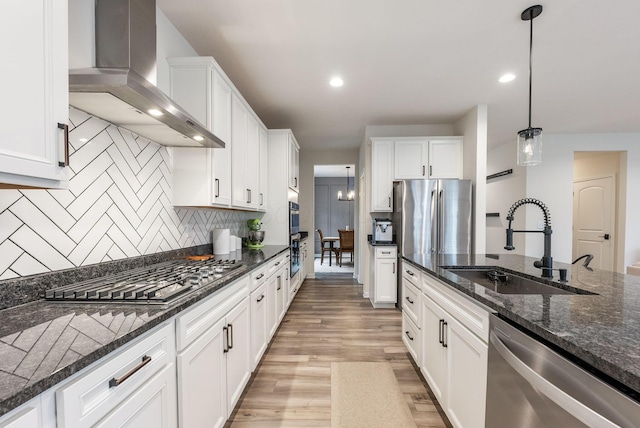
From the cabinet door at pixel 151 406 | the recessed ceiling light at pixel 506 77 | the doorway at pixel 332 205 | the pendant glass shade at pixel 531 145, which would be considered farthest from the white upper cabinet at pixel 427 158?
the doorway at pixel 332 205

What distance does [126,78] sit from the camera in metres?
1.02

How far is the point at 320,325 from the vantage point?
10.1ft

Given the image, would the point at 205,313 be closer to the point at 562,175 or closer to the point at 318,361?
the point at 318,361

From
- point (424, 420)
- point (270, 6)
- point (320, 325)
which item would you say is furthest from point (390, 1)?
point (320, 325)

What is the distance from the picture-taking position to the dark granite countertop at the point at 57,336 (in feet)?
1.83

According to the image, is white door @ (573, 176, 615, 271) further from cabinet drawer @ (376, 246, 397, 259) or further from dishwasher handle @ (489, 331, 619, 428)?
dishwasher handle @ (489, 331, 619, 428)

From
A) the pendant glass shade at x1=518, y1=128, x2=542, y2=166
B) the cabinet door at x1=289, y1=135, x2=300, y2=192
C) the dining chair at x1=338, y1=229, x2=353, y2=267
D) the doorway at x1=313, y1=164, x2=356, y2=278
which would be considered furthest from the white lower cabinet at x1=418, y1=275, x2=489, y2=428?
the doorway at x1=313, y1=164, x2=356, y2=278

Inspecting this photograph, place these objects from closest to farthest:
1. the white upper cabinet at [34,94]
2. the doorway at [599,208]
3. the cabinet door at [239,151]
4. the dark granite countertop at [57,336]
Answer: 1. the dark granite countertop at [57,336]
2. the white upper cabinet at [34,94]
3. the cabinet door at [239,151]
4. the doorway at [599,208]

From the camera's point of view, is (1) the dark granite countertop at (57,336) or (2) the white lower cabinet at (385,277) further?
(2) the white lower cabinet at (385,277)

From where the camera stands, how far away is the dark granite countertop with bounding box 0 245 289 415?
0.56 m

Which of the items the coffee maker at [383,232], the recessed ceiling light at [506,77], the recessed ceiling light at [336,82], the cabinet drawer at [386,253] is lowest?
the cabinet drawer at [386,253]

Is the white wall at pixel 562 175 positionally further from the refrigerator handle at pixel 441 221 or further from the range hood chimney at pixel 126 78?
the range hood chimney at pixel 126 78

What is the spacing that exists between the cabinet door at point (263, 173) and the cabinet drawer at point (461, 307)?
216 cm

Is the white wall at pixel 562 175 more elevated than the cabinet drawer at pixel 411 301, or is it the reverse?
the white wall at pixel 562 175
